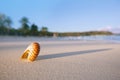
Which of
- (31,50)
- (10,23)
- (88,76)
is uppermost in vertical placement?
(10,23)

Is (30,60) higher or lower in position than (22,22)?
lower

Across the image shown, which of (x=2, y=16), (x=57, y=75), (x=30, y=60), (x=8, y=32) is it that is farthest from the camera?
(x=2, y=16)

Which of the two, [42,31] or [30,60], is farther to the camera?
[42,31]

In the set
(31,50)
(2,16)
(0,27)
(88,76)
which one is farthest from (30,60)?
(2,16)

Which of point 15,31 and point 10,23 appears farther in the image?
point 10,23

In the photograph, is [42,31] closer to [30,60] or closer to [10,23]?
[10,23]

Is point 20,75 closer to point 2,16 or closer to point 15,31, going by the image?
point 15,31

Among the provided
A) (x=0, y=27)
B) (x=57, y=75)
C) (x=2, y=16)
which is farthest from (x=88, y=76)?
(x=2, y=16)

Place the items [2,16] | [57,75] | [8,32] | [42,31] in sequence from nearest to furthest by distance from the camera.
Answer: [57,75]
[8,32]
[2,16]
[42,31]

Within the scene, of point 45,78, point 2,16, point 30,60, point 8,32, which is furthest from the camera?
point 2,16
